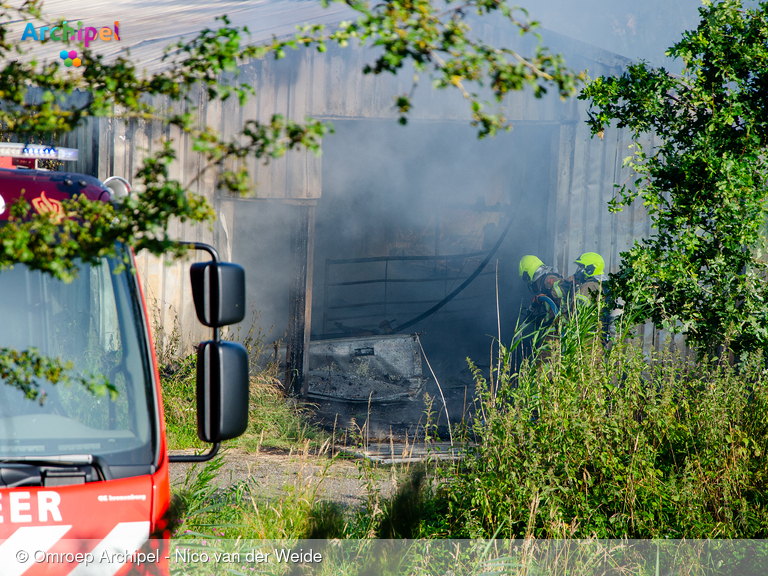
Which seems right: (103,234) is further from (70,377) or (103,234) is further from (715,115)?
(715,115)

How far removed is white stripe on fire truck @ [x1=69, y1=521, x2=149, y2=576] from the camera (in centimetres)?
201

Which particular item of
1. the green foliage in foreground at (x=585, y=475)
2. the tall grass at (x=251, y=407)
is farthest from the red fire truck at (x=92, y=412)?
the tall grass at (x=251, y=407)

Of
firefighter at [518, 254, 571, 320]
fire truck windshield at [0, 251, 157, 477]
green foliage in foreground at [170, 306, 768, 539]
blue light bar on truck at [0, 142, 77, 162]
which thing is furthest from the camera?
firefighter at [518, 254, 571, 320]

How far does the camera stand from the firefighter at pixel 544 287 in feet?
22.7

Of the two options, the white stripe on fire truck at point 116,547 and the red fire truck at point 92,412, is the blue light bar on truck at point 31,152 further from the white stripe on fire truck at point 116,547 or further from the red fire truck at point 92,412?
the white stripe on fire truck at point 116,547

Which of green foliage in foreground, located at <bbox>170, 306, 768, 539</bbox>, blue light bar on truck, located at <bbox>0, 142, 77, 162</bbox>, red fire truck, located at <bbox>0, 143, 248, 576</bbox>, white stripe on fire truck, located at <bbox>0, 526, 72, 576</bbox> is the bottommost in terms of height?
green foliage in foreground, located at <bbox>170, 306, 768, 539</bbox>

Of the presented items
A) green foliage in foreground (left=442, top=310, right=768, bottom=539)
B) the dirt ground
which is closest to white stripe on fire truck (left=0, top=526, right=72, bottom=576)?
the dirt ground

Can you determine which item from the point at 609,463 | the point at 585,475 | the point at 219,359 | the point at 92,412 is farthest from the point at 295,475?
the point at 219,359

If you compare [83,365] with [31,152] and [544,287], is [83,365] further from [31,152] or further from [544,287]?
[544,287]

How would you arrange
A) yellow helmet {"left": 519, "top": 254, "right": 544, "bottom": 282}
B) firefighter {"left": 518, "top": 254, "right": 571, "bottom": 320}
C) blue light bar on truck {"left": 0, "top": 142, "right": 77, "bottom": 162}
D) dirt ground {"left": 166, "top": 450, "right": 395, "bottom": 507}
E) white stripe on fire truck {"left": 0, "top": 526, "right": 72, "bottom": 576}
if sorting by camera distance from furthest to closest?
yellow helmet {"left": 519, "top": 254, "right": 544, "bottom": 282}, firefighter {"left": 518, "top": 254, "right": 571, "bottom": 320}, dirt ground {"left": 166, "top": 450, "right": 395, "bottom": 507}, blue light bar on truck {"left": 0, "top": 142, "right": 77, "bottom": 162}, white stripe on fire truck {"left": 0, "top": 526, "right": 72, "bottom": 576}

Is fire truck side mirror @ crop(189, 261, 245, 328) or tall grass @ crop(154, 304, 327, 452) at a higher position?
fire truck side mirror @ crop(189, 261, 245, 328)

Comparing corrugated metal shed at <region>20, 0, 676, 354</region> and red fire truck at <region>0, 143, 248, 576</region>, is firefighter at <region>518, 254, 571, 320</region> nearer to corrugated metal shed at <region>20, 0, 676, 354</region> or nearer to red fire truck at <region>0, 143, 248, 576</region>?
corrugated metal shed at <region>20, 0, 676, 354</region>

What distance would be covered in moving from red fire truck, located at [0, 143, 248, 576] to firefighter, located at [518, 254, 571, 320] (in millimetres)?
4910

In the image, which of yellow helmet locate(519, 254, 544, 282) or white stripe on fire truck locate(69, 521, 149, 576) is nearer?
white stripe on fire truck locate(69, 521, 149, 576)
